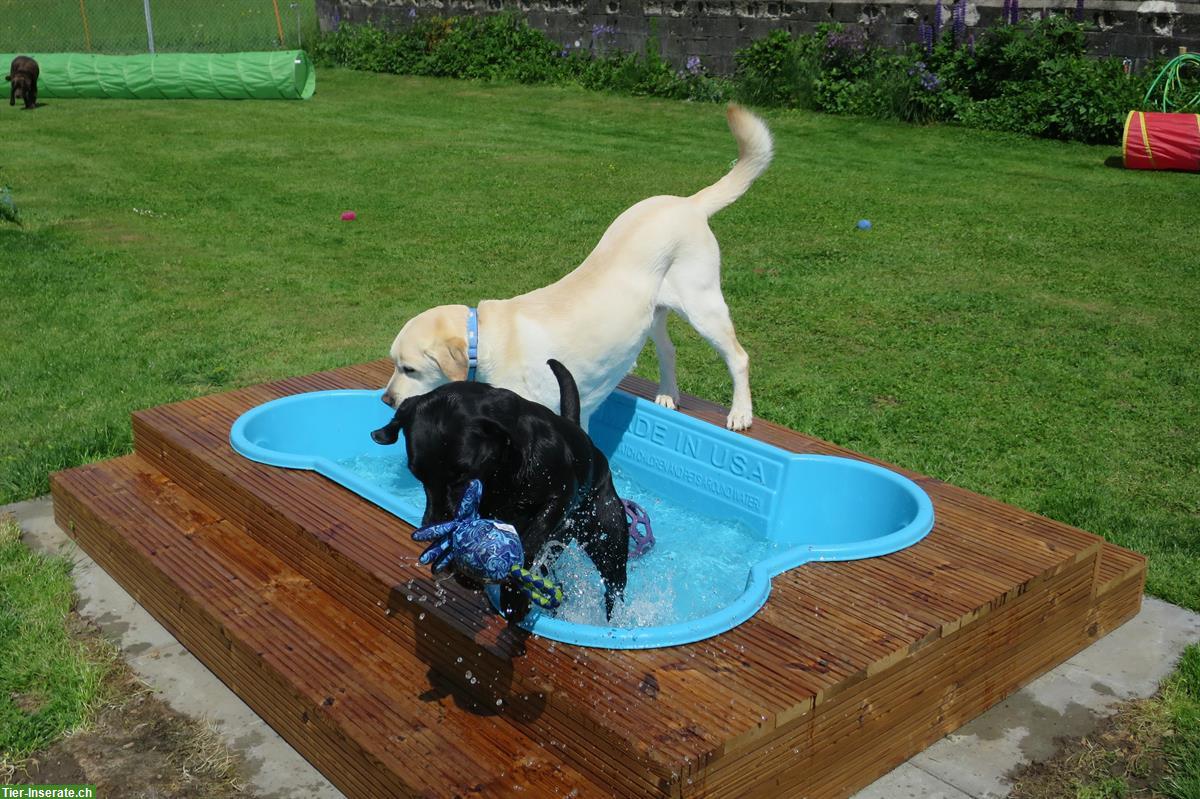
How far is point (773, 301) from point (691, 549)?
Result: 13.1ft

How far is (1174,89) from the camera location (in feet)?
46.4

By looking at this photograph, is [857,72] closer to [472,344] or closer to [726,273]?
[726,273]

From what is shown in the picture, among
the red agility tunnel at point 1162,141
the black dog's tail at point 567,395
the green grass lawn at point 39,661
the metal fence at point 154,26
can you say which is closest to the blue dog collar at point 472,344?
the black dog's tail at point 567,395

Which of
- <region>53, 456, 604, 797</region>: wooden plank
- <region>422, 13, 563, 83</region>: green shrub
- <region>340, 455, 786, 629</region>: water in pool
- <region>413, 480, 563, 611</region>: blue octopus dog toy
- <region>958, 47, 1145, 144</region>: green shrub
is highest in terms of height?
<region>422, 13, 563, 83</region>: green shrub

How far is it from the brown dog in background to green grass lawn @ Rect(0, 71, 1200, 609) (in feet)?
3.94

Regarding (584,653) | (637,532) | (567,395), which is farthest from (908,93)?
(584,653)

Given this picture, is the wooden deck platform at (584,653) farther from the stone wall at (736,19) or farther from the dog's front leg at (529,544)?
the stone wall at (736,19)

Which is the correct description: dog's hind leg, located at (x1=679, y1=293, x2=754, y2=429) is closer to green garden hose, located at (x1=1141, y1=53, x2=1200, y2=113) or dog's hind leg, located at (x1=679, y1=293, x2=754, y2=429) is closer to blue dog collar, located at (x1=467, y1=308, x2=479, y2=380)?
blue dog collar, located at (x1=467, y1=308, x2=479, y2=380)

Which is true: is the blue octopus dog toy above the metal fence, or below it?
below

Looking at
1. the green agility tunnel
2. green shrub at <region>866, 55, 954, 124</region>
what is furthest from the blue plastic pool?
the green agility tunnel

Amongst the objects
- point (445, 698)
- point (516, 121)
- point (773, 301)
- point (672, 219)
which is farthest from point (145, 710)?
point (516, 121)

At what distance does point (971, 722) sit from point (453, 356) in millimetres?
2321

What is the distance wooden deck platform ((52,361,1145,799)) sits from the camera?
3.27m

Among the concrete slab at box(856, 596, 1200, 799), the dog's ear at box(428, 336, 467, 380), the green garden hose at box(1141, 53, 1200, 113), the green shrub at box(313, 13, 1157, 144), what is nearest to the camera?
the concrete slab at box(856, 596, 1200, 799)
